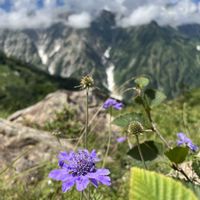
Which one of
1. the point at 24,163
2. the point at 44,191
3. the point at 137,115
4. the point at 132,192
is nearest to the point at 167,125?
the point at 24,163

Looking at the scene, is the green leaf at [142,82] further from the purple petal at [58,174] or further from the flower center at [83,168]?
the purple petal at [58,174]

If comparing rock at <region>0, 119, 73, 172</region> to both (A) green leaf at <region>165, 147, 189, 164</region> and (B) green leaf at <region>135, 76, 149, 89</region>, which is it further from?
(A) green leaf at <region>165, 147, 189, 164</region>

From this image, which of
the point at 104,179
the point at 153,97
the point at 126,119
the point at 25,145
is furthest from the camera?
the point at 25,145

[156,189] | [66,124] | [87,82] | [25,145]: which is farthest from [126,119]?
[66,124]

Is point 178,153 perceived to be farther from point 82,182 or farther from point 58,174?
point 58,174

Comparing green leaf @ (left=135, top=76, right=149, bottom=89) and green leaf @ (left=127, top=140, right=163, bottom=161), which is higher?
green leaf @ (left=135, top=76, right=149, bottom=89)

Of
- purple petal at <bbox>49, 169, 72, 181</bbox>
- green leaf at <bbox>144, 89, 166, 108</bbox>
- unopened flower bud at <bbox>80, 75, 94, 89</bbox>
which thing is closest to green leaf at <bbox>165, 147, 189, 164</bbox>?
purple petal at <bbox>49, 169, 72, 181</bbox>
